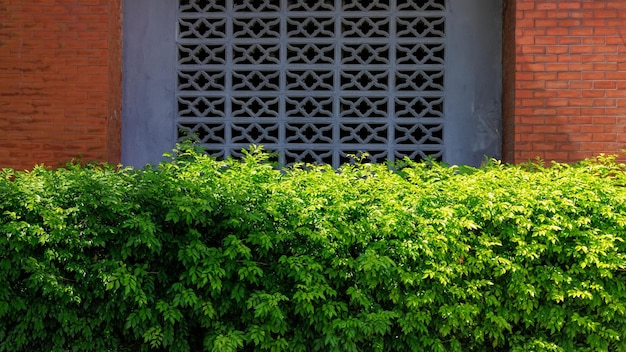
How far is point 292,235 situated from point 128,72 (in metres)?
3.79

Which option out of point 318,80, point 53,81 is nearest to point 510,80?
point 318,80

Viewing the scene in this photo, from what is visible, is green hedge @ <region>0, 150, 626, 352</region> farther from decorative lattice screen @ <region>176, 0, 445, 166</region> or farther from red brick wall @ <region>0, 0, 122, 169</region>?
decorative lattice screen @ <region>176, 0, 445, 166</region>

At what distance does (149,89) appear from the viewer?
309 inches

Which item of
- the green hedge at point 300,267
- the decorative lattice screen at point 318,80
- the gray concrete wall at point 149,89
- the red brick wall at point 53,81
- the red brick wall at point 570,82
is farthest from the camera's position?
the gray concrete wall at point 149,89

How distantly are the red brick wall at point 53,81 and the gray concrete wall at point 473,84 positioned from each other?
3.44 m

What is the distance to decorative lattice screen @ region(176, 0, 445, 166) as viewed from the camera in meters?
7.72

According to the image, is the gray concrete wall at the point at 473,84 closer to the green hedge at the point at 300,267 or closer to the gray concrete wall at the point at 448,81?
the gray concrete wall at the point at 448,81

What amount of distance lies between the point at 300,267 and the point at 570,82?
3.70 meters

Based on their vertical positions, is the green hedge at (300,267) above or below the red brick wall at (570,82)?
below

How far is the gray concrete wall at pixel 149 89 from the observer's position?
7.86 m

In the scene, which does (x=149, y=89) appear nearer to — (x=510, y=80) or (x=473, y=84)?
(x=473, y=84)

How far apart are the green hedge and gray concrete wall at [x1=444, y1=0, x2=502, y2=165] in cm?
262

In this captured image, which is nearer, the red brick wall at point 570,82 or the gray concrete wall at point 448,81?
the red brick wall at point 570,82

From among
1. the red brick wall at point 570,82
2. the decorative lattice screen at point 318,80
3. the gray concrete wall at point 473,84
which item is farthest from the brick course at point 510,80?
the decorative lattice screen at point 318,80
